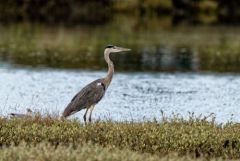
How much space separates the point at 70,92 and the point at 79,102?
11.5 meters

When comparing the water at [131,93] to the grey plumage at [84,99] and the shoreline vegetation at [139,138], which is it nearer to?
the grey plumage at [84,99]

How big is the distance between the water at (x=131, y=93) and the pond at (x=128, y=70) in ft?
0.11

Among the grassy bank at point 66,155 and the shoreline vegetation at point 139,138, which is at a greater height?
the grassy bank at point 66,155

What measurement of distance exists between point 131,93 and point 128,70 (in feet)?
26.6

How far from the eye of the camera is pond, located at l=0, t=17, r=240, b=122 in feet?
89.2

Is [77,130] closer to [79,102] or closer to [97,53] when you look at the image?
[79,102]

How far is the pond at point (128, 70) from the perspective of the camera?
27188 millimetres

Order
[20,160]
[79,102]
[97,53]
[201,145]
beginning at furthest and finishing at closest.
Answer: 1. [97,53]
2. [79,102]
3. [201,145]
4. [20,160]

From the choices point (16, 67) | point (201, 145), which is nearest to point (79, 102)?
point (201, 145)

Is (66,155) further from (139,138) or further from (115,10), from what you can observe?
(115,10)

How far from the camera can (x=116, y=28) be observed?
67.8m

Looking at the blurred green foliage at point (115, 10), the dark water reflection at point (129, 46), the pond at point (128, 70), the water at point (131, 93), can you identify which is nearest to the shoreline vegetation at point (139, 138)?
the pond at point (128, 70)

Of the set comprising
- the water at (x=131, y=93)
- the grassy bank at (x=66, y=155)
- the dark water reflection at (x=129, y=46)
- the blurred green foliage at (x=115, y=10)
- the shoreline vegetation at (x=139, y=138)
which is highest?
the grassy bank at (x=66, y=155)

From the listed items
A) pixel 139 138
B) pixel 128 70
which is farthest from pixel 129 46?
pixel 139 138
